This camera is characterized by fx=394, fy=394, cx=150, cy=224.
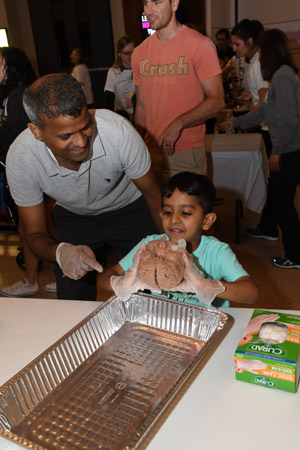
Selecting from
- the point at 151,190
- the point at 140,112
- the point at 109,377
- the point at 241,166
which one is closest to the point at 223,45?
the point at 241,166

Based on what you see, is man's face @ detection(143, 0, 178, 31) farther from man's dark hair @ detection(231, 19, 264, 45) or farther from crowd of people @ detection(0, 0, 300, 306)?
man's dark hair @ detection(231, 19, 264, 45)

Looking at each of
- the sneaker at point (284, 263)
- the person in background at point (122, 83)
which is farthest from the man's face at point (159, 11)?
the person in background at point (122, 83)

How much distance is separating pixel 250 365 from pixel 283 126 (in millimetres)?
1779

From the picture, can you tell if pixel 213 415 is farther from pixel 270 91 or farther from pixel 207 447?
pixel 270 91

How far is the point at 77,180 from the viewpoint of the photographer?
1438 mm

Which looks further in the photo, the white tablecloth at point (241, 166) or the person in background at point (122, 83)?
the person in background at point (122, 83)

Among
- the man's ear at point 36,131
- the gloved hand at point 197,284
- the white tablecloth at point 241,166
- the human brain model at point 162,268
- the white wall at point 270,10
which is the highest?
the white wall at point 270,10

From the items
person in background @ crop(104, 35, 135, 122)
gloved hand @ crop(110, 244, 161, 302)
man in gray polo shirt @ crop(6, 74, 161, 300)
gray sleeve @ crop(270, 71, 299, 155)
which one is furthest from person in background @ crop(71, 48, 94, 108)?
gloved hand @ crop(110, 244, 161, 302)

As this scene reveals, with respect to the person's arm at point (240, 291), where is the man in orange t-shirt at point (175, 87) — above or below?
above

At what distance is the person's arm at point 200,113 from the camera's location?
6.23 feet

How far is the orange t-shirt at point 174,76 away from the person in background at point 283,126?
1.65 feet

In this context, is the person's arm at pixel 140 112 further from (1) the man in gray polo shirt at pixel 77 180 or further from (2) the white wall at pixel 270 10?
(2) the white wall at pixel 270 10

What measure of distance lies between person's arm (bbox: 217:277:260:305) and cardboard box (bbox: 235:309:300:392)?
19 cm

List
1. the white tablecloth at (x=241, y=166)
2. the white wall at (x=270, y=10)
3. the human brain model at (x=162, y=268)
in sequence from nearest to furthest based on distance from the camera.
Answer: the human brain model at (x=162, y=268) < the white tablecloth at (x=241, y=166) < the white wall at (x=270, y=10)
